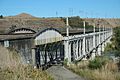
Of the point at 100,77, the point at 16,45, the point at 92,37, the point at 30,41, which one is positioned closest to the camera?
the point at 16,45

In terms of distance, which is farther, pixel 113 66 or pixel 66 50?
pixel 113 66

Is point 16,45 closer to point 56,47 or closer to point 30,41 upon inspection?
point 30,41

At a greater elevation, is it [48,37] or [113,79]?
[48,37]

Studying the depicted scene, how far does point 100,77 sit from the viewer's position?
21469mm

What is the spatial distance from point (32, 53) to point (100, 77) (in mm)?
6950

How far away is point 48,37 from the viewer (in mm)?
21562

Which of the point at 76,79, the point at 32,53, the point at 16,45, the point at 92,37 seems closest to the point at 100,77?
the point at 76,79

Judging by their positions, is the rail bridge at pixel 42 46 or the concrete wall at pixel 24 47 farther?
the rail bridge at pixel 42 46

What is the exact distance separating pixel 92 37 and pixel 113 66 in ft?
61.9

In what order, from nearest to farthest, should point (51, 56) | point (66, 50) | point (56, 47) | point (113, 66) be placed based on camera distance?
1. point (51, 56)
2. point (56, 47)
3. point (66, 50)
4. point (113, 66)

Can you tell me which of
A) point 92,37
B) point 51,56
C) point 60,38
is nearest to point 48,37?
point 51,56

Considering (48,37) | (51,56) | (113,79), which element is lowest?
(113,79)

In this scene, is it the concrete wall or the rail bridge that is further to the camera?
the rail bridge

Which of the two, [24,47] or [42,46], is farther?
[42,46]
